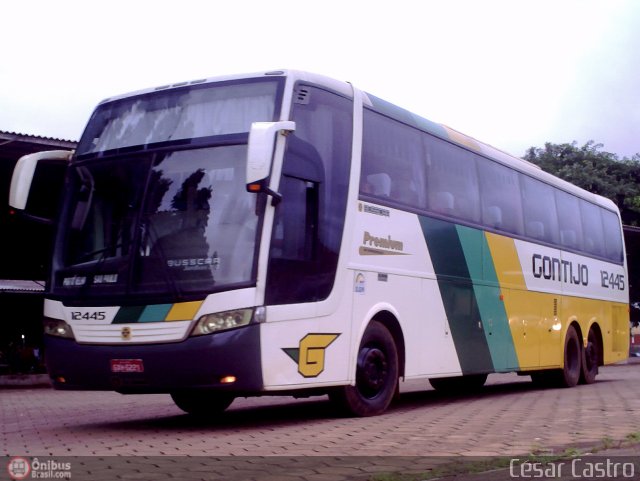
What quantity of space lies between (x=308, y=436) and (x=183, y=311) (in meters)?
1.62

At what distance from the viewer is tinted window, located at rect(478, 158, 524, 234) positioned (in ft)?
44.9

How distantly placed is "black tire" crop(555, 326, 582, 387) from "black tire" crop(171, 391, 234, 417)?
25.0 feet

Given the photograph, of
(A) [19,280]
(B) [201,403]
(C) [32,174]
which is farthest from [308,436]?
(A) [19,280]

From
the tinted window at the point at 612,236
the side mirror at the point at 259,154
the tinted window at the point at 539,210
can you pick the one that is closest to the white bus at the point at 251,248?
the side mirror at the point at 259,154

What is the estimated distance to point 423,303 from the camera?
11484 mm

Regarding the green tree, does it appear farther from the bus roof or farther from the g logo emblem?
the g logo emblem

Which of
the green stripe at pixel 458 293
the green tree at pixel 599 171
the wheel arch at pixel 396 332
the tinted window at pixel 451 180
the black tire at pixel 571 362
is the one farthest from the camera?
the green tree at pixel 599 171

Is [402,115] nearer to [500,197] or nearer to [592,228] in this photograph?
[500,197]

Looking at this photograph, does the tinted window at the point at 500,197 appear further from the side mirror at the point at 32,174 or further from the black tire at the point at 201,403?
the side mirror at the point at 32,174

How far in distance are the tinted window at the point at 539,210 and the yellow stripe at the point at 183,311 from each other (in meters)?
7.85

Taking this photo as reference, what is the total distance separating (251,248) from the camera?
8.64 metres

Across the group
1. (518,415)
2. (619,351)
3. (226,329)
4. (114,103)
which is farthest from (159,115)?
(619,351)

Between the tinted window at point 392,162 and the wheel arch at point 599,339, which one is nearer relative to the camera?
the tinted window at point 392,162

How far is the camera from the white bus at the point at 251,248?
8609 millimetres
